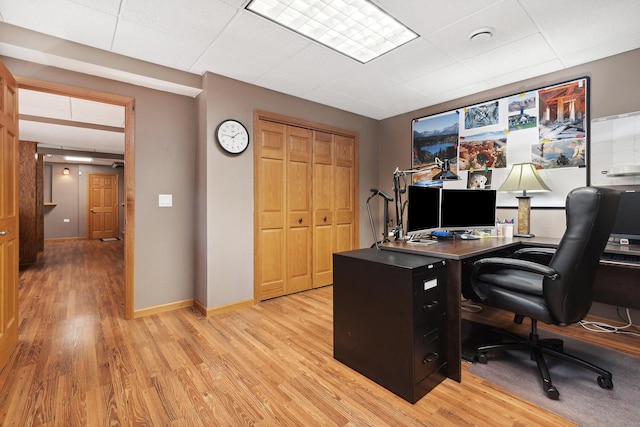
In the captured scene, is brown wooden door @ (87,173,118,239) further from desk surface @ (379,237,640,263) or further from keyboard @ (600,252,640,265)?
keyboard @ (600,252,640,265)

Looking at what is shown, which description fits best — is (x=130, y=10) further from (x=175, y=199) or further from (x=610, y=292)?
(x=610, y=292)

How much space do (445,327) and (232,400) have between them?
1.38 m

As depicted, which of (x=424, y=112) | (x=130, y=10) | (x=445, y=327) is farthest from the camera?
(x=424, y=112)

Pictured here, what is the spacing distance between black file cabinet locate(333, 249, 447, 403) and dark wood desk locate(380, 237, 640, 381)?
0.16ft

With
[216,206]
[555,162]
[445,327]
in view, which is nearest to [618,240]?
[555,162]

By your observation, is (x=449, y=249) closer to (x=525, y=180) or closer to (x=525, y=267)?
(x=525, y=267)

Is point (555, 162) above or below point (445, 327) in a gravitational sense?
above

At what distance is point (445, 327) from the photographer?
1.92m

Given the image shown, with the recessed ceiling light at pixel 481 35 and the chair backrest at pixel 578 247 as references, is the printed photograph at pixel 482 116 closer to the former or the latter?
the recessed ceiling light at pixel 481 35

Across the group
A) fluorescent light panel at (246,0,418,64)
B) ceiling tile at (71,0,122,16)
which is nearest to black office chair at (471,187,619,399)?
fluorescent light panel at (246,0,418,64)

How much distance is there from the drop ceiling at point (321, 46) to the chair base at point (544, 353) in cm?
227

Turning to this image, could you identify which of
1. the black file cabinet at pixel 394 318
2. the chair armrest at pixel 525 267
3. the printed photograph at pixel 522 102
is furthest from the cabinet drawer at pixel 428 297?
the printed photograph at pixel 522 102

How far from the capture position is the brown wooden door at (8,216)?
2.08 m

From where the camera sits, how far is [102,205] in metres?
9.71
